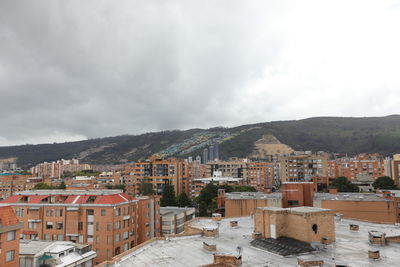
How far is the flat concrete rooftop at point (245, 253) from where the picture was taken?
830 inches

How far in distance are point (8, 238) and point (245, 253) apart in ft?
74.7

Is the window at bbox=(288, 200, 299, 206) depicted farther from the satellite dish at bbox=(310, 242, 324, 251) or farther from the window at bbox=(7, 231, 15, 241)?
the window at bbox=(7, 231, 15, 241)

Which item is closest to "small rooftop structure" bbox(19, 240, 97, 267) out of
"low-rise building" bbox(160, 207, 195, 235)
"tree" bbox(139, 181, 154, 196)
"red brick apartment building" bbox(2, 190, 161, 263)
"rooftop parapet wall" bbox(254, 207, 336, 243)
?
"red brick apartment building" bbox(2, 190, 161, 263)

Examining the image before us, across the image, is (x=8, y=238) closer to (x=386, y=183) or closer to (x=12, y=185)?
(x=386, y=183)

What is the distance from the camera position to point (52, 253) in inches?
1303

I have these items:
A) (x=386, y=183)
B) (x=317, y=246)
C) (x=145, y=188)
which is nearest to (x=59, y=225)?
(x=317, y=246)

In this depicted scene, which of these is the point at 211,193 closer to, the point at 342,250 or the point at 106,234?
the point at 106,234

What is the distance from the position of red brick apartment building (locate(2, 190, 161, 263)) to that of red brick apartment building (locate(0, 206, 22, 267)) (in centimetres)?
1626

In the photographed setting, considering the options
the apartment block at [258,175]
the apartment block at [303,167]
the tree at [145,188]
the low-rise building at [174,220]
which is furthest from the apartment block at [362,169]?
the low-rise building at [174,220]

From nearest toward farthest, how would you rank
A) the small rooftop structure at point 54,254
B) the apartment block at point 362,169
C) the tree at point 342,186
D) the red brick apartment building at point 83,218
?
1. the small rooftop structure at point 54,254
2. the red brick apartment building at point 83,218
3. the tree at point 342,186
4. the apartment block at point 362,169

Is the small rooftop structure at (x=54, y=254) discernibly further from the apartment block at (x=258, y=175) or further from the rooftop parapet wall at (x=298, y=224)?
the apartment block at (x=258, y=175)

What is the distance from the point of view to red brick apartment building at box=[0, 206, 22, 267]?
2738 centimetres

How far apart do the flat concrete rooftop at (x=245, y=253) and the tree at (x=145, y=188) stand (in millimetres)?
77537

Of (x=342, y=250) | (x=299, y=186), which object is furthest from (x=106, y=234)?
(x=342, y=250)
